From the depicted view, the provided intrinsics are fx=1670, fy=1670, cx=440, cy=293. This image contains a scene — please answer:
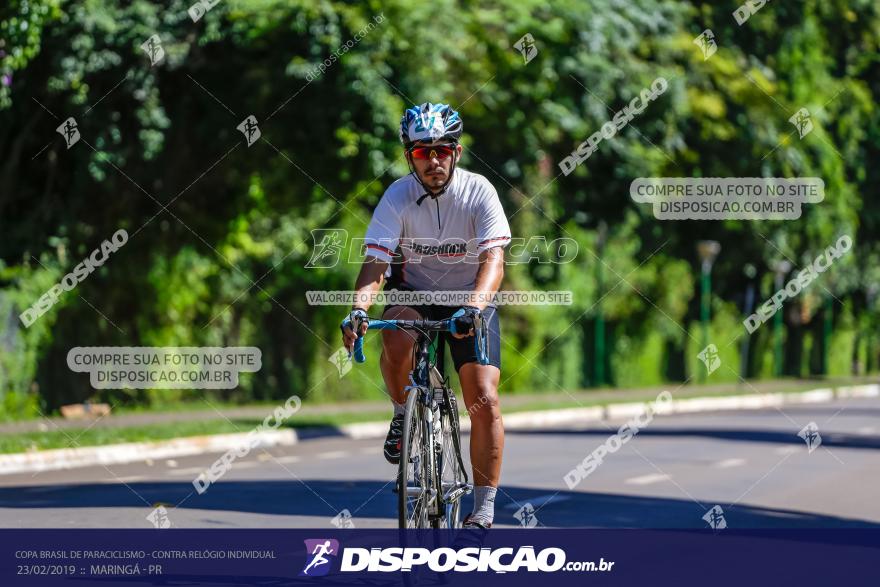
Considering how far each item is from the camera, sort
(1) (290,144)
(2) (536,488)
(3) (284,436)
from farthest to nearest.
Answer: (1) (290,144)
(3) (284,436)
(2) (536,488)

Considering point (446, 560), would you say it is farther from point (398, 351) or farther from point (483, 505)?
point (398, 351)

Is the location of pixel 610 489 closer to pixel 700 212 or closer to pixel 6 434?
pixel 6 434

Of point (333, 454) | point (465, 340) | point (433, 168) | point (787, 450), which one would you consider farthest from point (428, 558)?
point (787, 450)

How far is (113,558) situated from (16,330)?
1398 cm

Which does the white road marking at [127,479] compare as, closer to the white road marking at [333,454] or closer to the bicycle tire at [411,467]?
the white road marking at [333,454]

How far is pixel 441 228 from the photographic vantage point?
7586 millimetres

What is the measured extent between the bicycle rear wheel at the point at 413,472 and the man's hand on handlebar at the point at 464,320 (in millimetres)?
327

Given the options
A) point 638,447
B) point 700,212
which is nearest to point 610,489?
point 638,447

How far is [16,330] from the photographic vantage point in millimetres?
21500

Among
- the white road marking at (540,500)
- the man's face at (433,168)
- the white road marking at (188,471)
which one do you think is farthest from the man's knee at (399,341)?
the white road marking at (188,471)

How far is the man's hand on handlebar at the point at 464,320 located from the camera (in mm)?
7152

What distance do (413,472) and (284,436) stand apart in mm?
13008

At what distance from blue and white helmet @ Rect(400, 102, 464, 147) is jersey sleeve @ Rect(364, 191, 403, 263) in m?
0.31

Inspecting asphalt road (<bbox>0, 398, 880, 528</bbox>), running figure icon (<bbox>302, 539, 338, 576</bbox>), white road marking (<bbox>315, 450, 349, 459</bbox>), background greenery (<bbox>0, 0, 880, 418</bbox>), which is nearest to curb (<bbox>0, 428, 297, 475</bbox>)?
asphalt road (<bbox>0, 398, 880, 528</bbox>)
